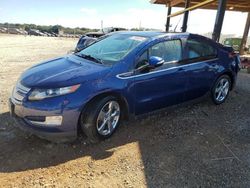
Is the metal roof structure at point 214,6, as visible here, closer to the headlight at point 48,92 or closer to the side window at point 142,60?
the side window at point 142,60

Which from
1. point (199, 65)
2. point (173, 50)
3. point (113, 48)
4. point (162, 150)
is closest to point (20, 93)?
point (113, 48)

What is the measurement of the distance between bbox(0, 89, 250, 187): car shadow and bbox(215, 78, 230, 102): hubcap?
0.89m

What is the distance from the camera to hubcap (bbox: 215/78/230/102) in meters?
5.75

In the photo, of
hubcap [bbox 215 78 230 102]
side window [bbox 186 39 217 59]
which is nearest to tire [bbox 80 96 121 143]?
side window [bbox 186 39 217 59]

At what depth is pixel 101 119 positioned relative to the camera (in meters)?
3.86

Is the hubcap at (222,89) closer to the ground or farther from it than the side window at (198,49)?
closer to the ground

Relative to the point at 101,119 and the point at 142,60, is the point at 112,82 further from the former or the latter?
the point at 142,60

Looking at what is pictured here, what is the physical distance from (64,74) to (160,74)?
1584 mm

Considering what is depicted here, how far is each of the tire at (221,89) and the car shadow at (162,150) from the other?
0.81m

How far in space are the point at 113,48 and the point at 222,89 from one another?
2.71m

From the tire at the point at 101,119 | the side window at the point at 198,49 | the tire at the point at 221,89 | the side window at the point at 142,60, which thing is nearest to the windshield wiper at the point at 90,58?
the side window at the point at 142,60

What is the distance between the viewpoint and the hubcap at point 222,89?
575 centimetres

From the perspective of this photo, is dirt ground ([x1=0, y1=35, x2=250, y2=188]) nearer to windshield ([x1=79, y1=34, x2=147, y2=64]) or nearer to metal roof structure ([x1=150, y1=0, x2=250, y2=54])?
windshield ([x1=79, y1=34, x2=147, y2=64])

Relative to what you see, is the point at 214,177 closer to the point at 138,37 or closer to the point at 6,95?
the point at 138,37
